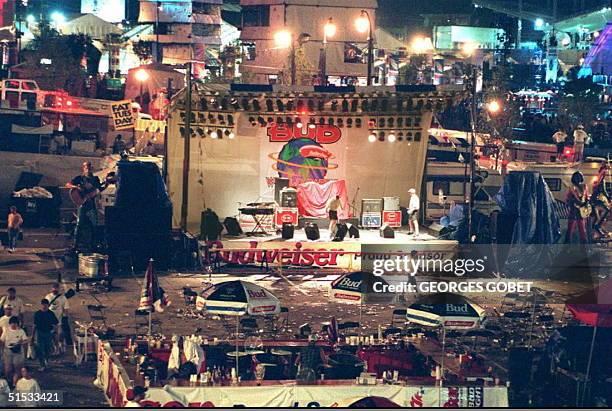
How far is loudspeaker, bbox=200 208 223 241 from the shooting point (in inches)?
1327

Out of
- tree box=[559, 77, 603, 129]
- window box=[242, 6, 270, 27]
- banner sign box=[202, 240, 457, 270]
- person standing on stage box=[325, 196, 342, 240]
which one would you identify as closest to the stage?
banner sign box=[202, 240, 457, 270]

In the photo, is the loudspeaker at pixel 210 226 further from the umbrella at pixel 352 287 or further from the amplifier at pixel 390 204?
the umbrella at pixel 352 287

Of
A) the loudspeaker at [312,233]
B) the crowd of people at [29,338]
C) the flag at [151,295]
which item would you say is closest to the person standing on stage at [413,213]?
the loudspeaker at [312,233]

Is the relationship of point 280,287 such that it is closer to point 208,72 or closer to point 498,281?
point 498,281

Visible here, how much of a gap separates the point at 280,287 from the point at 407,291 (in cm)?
321

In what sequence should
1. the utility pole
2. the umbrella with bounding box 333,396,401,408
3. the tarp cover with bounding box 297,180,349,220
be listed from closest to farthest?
the umbrella with bounding box 333,396,401,408 < the utility pole < the tarp cover with bounding box 297,180,349,220

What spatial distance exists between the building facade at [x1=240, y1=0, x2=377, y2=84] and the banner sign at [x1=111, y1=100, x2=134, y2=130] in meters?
26.5

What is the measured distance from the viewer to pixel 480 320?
22875 millimetres

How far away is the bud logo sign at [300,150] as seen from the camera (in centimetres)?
3756

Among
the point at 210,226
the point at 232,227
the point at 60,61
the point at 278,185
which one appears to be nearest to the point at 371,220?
the point at 278,185

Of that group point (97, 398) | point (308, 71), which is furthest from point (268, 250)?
point (308, 71)

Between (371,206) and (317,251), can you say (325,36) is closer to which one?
(371,206)

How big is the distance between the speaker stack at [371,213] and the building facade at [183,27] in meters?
51.1

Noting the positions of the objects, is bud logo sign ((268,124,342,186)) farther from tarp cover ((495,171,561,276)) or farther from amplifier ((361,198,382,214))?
tarp cover ((495,171,561,276))
